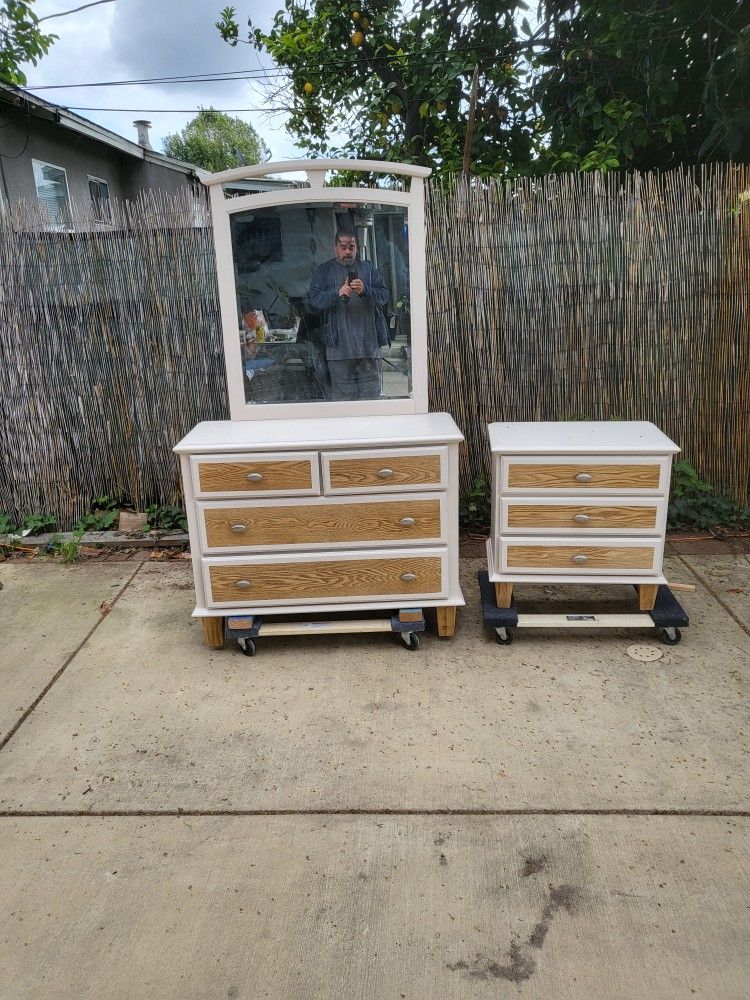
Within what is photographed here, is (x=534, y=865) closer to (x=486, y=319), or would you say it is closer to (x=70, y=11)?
(x=486, y=319)

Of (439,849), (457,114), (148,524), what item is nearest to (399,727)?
(439,849)

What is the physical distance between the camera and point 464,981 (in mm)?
1784

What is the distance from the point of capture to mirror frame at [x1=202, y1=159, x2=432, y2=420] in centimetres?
337

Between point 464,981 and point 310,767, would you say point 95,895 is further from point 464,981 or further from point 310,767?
point 464,981

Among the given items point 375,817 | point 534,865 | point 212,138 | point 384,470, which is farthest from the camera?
point 212,138

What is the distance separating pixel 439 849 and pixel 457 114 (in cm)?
678

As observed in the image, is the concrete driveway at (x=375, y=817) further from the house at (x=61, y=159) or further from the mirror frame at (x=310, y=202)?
the house at (x=61, y=159)

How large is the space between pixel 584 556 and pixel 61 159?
9828 mm

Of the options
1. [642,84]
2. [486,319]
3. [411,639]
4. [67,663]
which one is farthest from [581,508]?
[642,84]

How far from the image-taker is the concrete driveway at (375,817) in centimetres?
185

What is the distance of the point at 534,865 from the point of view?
2.12 meters

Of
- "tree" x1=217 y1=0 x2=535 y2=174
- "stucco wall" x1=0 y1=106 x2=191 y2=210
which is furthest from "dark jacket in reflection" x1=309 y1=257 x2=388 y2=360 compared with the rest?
"stucco wall" x1=0 y1=106 x2=191 y2=210

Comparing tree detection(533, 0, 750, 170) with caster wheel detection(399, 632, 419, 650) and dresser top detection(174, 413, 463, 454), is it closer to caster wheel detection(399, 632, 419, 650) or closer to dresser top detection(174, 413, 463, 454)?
dresser top detection(174, 413, 463, 454)

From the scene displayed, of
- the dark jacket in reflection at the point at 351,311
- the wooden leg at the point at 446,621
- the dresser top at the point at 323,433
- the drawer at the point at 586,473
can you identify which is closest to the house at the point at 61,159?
the dark jacket in reflection at the point at 351,311
